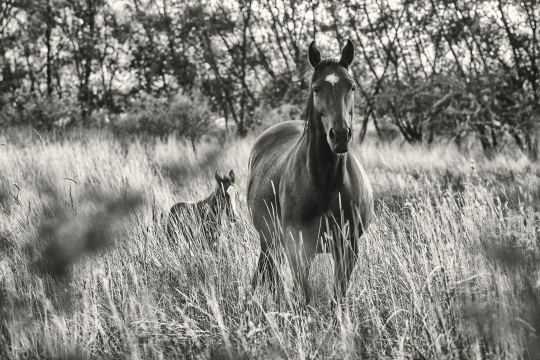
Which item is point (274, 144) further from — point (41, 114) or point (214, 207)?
point (41, 114)

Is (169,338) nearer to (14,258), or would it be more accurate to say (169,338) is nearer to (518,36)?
(14,258)

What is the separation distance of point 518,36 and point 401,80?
11.2 feet

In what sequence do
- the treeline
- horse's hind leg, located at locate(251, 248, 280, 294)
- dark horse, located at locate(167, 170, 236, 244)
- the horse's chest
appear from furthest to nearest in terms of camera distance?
1. the treeline
2. dark horse, located at locate(167, 170, 236, 244)
3. horse's hind leg, located at locate(251, 248, 280, 294)
4. the horse's chest

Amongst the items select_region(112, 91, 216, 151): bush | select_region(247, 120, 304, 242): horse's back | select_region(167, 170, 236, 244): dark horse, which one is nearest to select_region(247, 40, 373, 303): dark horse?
select_region(247, 120, 304, 242): horse's back

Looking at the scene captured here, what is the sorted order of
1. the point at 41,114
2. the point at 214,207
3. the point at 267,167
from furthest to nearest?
the point at 41,114 → the point at 214,207 → the point at 267,167

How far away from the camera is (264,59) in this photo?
49.1 ft

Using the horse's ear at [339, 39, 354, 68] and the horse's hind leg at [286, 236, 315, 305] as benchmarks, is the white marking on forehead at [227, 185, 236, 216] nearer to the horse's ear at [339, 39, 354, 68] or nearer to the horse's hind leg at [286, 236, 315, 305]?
the horse's hind leg at [286, 236, 315, 305]

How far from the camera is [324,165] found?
3029 millimetres

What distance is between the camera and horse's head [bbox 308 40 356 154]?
8.60ft

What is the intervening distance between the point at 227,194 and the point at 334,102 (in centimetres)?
249

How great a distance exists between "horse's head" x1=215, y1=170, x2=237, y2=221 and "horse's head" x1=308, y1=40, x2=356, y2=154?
1.94m

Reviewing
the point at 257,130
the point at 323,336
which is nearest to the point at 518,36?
the point at 257,130

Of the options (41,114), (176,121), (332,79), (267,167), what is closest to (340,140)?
(332,79)

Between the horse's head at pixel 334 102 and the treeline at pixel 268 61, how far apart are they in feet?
23.2
